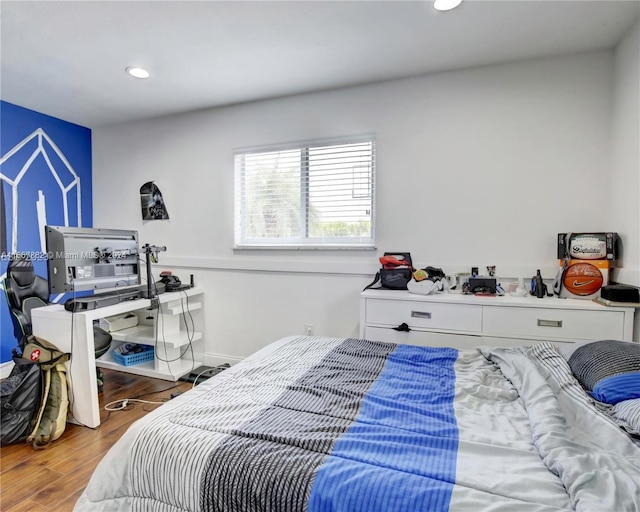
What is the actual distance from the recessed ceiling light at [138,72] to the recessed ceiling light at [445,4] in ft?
6.40

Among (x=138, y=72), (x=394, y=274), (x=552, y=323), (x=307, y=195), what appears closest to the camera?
(x=552, y=323)

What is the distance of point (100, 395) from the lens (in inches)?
102

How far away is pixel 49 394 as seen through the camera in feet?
6.70

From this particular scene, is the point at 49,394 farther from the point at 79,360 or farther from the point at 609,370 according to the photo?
the point at 609,370

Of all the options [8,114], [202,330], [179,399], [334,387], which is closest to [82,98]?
[8,114]

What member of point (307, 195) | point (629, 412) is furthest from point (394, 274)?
point (629, 412)

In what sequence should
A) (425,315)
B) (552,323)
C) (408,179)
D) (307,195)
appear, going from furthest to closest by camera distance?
(307,195) < (408,179) < (425,315) < (552,323)

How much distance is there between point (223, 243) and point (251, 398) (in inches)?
83.4

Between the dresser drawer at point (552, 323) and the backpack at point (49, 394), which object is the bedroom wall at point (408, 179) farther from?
the backpack at point (49, 394)

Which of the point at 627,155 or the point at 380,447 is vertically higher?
the point at 627,155

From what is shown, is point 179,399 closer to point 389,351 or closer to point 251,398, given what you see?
point 251,398

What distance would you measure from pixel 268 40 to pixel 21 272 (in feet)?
7.98

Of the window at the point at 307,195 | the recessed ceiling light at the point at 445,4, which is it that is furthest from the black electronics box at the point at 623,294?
the recessed ceiling light at the point at 445,4

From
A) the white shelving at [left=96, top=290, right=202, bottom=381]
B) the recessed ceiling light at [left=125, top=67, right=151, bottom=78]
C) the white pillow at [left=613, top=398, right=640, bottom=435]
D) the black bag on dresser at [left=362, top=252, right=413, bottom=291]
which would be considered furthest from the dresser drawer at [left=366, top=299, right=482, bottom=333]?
the recessed ceiling light at [left=125, top=67, right=151, bottom=78]
